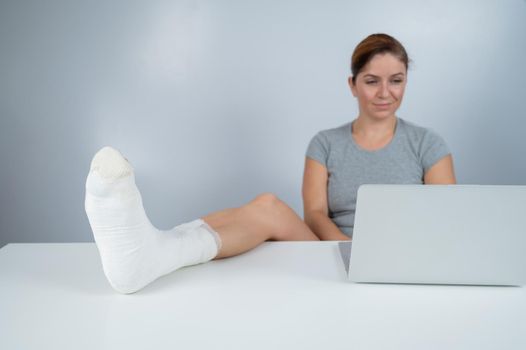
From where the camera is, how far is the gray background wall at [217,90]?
3.27 metres

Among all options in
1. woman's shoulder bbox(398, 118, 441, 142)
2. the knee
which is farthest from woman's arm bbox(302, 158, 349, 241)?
the knee

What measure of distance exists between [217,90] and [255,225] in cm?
195

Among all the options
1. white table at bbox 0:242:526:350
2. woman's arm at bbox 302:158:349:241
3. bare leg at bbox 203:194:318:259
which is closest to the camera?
white table at bbox 0:242:526:350

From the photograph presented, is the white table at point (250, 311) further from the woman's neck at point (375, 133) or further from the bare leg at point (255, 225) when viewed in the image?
the woman's neck at point (375, 133)

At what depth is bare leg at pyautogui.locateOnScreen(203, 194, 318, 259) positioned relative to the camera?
1.38m

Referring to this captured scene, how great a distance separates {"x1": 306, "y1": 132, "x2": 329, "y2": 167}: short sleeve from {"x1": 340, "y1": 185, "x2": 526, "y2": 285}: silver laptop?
1237mm

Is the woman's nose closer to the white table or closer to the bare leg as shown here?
the bare leg

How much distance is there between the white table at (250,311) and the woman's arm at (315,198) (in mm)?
877

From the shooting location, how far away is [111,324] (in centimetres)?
97

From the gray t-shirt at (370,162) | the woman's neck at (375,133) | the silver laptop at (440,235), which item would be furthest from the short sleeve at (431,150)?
the silver laptop at (440,235)

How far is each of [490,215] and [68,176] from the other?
2.72m

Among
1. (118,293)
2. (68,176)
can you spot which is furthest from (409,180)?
(68,176)

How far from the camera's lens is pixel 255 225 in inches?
59.6

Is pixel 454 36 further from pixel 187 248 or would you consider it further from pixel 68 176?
pixel 187 248
